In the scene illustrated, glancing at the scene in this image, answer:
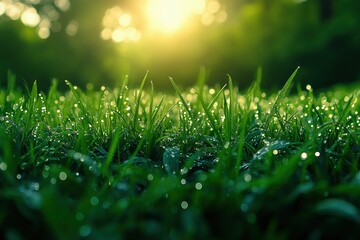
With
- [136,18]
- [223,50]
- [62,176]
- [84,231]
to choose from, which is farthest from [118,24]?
[84,231]

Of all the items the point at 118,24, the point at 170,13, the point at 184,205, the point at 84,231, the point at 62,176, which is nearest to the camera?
the point at 84,231

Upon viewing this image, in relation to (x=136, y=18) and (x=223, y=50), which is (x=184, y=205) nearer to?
(x=223, y=50)

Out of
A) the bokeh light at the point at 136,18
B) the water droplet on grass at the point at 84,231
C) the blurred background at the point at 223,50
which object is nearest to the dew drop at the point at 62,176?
the water droplet on grass at the point at 84,231

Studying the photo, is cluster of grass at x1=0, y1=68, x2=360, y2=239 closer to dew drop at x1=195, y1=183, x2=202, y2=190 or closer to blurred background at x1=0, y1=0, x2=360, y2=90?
dew drop at x1=195, y1=183, x2=202, y2=190

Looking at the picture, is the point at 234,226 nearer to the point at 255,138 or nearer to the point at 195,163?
the point at 195,163

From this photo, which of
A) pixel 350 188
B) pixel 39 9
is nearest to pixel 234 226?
pixel 350 188

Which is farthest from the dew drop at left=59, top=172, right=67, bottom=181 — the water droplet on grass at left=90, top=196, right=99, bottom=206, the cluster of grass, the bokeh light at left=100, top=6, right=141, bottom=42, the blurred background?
the bokeh light at left=100, top=6, right=141, bottom=42
